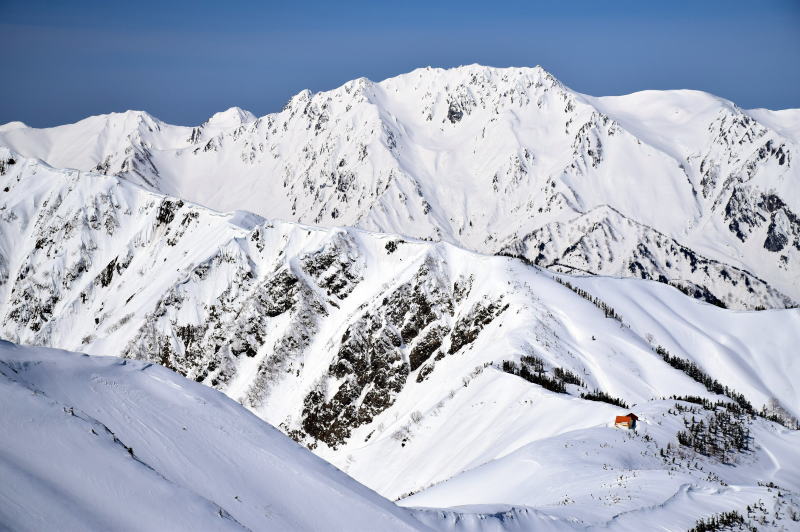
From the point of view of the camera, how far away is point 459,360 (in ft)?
334

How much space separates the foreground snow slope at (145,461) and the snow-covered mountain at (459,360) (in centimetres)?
437

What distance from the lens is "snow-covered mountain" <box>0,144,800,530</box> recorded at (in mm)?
34812

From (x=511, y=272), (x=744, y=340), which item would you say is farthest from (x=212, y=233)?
(x=744, y=340)

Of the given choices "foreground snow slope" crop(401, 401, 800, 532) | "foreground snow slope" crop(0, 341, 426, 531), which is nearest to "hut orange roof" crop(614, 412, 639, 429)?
"foreground snow slope" crop(401, 401, 800, 532)

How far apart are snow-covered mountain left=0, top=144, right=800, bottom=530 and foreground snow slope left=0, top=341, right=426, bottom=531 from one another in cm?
437

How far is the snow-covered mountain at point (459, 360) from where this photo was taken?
3481 centimetres

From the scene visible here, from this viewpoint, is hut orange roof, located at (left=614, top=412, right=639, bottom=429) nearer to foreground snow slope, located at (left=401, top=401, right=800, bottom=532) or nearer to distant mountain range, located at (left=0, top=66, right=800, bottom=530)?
foreground snow slope, located at (left=401, top=401, right=800, bottom=532)

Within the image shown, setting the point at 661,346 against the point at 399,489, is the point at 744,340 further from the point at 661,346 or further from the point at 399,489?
the point at 399,489

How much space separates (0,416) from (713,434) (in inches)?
1676

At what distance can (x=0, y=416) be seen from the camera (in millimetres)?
14500

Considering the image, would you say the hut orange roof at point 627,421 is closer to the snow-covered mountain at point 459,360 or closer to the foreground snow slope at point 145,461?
the snow-covered mountain at point 459,360

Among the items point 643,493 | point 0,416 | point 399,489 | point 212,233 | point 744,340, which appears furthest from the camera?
point 212,233

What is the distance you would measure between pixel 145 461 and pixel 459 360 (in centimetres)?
8849

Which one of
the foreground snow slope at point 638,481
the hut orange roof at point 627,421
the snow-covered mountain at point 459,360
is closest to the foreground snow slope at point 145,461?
the snow-covered mountain at point 459,360
